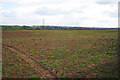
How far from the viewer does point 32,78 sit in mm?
8492

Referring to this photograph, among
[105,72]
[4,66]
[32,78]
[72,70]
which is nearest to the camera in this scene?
[32,78]

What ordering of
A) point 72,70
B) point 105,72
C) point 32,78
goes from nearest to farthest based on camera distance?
point 32,78
point 105,72
point 72,70

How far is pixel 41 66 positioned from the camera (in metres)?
10.9

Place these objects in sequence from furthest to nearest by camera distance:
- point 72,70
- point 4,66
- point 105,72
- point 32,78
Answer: point 4,66 < point 72,70 < point 105,72 < point 32,78

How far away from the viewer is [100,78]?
339 inches

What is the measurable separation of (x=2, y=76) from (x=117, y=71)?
7.45 meters

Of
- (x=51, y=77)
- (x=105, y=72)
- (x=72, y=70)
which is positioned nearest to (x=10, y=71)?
(x=51, y=77)

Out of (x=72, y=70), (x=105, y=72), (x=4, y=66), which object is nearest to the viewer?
(x=105, y=72)

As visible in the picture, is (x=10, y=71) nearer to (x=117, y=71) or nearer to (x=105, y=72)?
(x=105, y=72)

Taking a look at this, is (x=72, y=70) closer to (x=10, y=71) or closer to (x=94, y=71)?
(x=94, y=71)

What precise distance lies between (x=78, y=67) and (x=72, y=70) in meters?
0.75

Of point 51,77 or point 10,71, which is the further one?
point 10,71

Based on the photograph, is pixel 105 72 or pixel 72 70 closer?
pixel 105 72

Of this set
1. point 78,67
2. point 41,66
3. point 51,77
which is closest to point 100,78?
point 78,67
